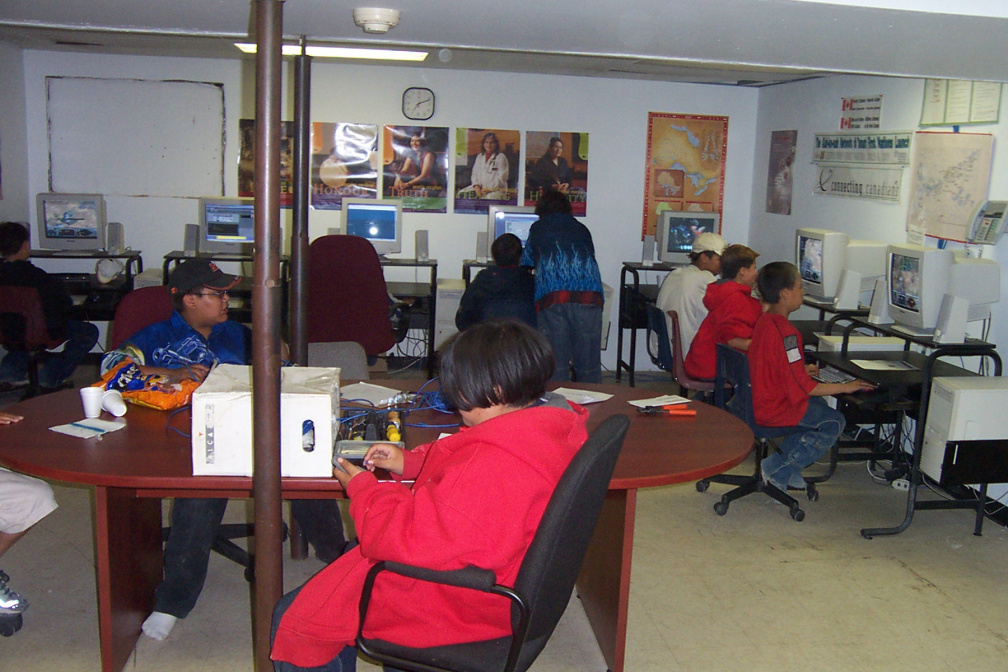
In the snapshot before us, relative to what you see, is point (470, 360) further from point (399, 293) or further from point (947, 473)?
point (399, 293)

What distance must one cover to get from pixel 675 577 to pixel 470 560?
1833 millimetres

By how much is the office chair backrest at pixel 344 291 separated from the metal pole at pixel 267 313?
2.74 metres

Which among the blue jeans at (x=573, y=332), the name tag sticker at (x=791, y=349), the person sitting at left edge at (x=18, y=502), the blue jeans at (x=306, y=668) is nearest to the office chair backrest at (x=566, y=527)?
the blue jeans at (x=306, y=668)

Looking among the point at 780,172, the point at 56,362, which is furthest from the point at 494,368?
the point at 780,172

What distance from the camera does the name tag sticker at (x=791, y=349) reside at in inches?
140

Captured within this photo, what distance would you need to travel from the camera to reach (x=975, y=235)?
3.94 meters

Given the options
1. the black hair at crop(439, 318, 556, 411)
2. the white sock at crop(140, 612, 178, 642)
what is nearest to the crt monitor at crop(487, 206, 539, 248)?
the white sock at crop(140, 612, 178, 642)

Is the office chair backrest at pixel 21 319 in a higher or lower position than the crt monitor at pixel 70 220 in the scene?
lower

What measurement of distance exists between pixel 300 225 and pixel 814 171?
12.7 feet

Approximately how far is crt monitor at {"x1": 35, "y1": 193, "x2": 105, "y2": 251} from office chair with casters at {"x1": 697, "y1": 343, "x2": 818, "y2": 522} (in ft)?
14.3

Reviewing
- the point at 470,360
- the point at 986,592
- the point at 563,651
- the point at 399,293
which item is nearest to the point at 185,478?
the point at 470,360

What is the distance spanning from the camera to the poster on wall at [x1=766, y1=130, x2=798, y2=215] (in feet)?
19.8

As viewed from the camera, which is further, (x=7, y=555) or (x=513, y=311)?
(x=513, y=311)

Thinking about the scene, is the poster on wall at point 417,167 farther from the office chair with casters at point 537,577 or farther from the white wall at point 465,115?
the office chair with casters at point 537,577
